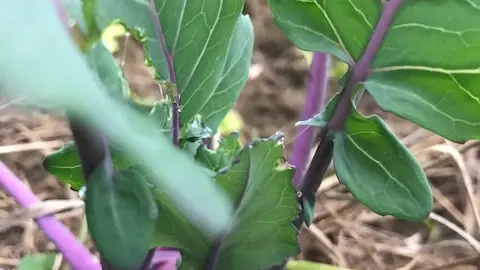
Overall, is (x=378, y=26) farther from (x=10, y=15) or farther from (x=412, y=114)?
(x=10, y=15)

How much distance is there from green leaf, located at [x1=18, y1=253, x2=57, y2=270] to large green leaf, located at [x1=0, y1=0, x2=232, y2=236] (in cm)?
50

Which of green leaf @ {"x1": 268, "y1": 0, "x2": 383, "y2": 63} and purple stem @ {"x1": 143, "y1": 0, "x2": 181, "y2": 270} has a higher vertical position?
green leaf @ {"x1": 268, "y1": 0, "x2": 383, "y2": 63}

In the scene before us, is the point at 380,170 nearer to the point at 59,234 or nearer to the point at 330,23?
the point at 330,23

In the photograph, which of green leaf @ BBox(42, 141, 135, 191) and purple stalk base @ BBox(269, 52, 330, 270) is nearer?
green leaf @ BBox(42, 141, 135, 191)

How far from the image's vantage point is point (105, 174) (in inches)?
13.6

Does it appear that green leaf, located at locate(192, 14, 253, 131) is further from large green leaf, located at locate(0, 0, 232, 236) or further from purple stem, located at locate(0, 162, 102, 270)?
large green leaf, located at locate(0, 0, 232, 236)

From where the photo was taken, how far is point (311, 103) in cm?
62

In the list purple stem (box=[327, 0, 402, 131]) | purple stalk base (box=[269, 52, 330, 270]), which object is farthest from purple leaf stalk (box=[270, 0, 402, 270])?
purple stalk base (box=[269, 52, 330, 270])

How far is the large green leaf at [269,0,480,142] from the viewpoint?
0.41 meters

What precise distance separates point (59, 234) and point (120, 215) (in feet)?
0.74

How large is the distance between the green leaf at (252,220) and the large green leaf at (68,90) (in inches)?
7.8

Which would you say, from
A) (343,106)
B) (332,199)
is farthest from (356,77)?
(332,199)

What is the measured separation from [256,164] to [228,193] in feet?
0.09

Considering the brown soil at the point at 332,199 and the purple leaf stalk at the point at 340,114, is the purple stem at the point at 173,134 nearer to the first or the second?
the purple leaf stalk at the point at 340,114
